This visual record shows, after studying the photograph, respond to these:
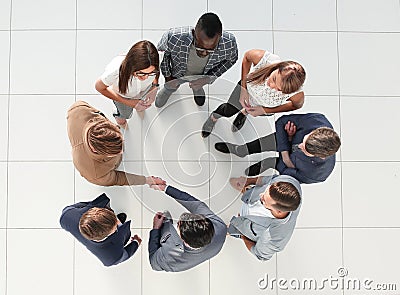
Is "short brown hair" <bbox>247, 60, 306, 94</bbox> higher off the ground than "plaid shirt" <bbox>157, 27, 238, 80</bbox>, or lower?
lower

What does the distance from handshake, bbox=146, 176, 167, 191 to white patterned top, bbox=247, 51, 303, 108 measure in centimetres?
59

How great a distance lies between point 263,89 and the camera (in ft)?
7.78

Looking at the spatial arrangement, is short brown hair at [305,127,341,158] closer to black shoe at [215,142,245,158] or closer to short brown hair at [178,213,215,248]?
black shoe at [215,142,245,158]

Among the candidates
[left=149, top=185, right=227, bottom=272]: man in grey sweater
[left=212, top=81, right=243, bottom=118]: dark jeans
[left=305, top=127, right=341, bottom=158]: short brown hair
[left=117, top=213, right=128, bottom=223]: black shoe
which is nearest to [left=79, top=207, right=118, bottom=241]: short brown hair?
[left=149, top=185, right=227, bottom=272]: man in grey sweater

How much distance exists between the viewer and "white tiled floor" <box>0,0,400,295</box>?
117 inches

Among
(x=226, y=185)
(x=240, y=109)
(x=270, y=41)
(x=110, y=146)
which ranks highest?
(x=270, y=41)

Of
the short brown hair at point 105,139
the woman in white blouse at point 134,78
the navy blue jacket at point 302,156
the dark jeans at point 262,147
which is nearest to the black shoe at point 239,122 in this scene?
the dark jeans at point 262,147

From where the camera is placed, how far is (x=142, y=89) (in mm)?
2377

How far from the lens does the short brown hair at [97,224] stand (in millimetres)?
2344

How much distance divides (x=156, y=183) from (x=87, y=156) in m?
0.36

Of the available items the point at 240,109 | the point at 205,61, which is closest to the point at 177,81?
the point at 205,61

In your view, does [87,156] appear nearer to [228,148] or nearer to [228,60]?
[228,148]

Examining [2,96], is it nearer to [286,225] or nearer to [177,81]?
[177,81]

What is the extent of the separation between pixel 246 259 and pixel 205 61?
1.28 metres
